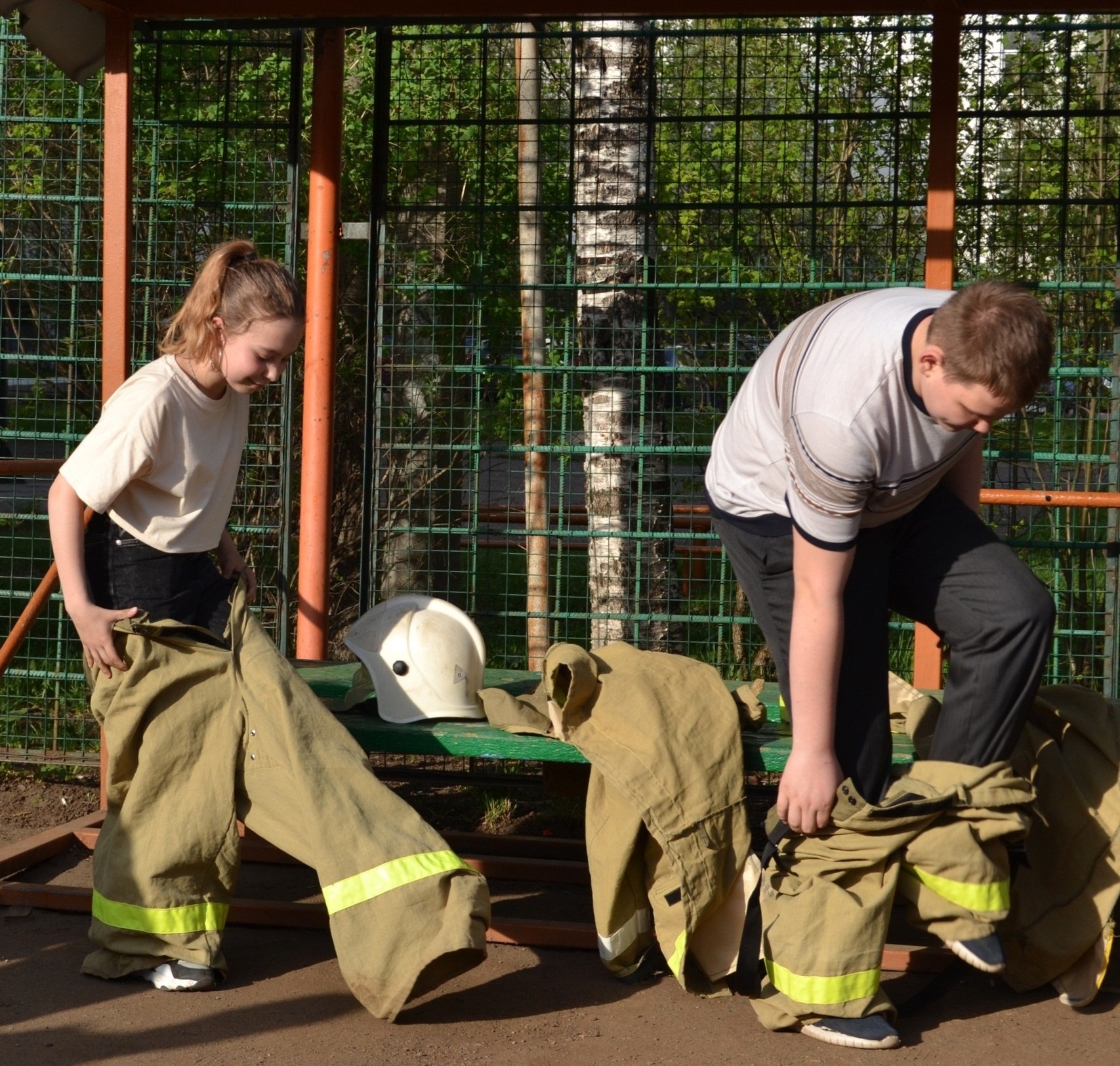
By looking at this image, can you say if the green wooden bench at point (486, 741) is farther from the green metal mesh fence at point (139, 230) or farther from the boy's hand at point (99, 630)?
the green metal mesh fence at point (139, 230)

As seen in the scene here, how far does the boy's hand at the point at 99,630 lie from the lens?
326cm

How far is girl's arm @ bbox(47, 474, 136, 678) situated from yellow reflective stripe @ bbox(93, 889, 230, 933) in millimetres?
596

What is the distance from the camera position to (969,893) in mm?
3023

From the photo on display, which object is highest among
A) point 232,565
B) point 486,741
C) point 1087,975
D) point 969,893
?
point 232,565

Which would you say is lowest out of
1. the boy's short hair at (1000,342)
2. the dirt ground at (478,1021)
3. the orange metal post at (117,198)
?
the dirt ground at (478,1021)

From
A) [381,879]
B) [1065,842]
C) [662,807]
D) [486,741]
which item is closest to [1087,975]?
[1065,842]

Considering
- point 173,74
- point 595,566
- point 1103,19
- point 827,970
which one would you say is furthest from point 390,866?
point 1103,19

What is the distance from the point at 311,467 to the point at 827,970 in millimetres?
2521

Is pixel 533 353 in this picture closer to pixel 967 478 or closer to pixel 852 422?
pixel 967 478

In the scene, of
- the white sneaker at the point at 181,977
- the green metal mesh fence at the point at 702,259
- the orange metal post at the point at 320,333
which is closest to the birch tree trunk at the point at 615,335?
the green metal mesh fence at the point at 702,259

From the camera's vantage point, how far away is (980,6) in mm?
4113

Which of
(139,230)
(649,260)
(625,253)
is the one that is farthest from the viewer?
(139,230)

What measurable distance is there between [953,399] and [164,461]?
1.91m

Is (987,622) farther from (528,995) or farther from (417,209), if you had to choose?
(417,209)
